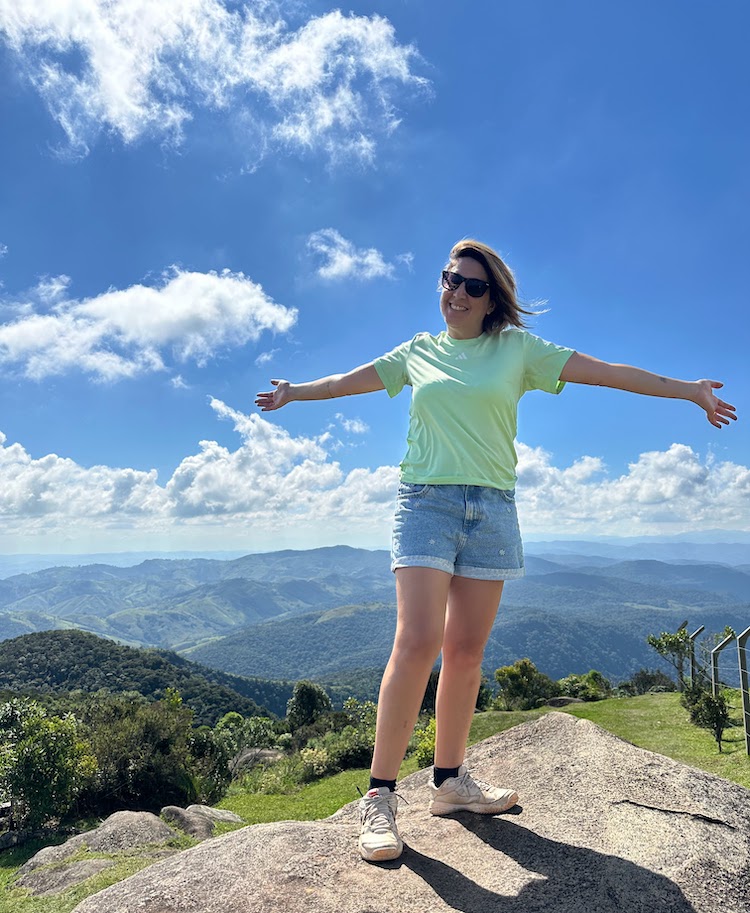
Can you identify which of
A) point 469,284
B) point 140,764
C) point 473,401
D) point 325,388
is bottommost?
point 140,764

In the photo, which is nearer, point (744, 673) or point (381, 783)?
point (381, 783)

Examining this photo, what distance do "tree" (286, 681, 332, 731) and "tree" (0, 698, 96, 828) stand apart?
1382 inches

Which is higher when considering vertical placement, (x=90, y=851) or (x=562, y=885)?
(x=562, y=885)

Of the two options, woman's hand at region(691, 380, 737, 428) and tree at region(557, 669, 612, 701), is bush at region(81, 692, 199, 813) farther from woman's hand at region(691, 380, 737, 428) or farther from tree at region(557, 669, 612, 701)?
woman's hand at region(691, 380, 737, 428)

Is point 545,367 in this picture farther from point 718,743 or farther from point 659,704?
point 659,704

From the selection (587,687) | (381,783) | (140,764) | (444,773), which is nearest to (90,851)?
(444,773)

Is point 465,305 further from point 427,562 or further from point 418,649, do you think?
point 418,649

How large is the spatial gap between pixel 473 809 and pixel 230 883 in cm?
147

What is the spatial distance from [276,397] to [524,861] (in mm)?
2966

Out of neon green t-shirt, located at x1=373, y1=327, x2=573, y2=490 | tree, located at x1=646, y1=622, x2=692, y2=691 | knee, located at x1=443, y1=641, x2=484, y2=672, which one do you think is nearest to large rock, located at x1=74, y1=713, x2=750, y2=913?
knee, located at x1=443, y1=641, x2=484, y2=672

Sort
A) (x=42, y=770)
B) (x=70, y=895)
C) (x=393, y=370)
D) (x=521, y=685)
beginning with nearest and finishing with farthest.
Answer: (x=393, y=370) → (x=70, y=895) → (x=42, y=770) → (x=521, y=685)

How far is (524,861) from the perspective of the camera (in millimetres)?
3129

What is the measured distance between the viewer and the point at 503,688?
36.8 metres

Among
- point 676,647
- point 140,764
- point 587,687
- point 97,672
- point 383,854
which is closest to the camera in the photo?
point 383,854
